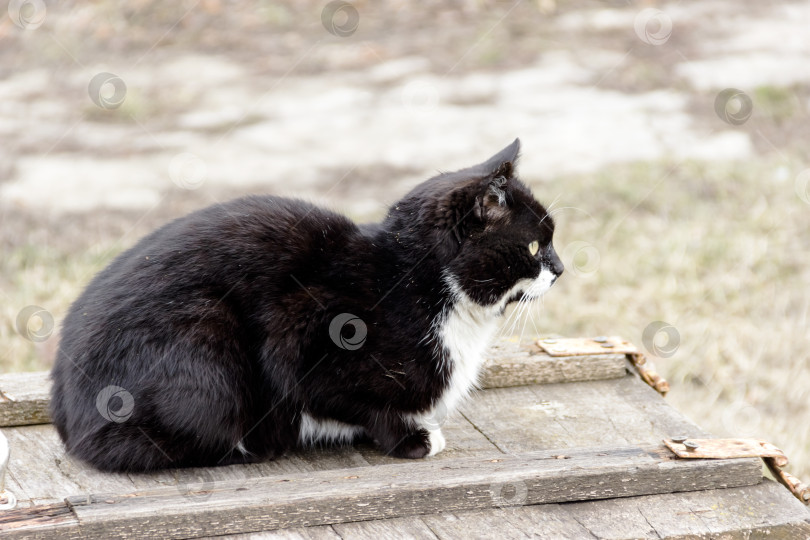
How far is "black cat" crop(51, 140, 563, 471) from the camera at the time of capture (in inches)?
89.5

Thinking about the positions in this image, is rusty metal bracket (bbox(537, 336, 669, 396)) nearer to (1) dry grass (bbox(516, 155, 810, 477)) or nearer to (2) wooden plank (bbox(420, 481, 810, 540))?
(2) wooden plank (bbox(420, 481, 810, 540))

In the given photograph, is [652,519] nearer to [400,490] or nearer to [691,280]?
[400,490]

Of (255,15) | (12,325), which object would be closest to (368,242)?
(12,325)

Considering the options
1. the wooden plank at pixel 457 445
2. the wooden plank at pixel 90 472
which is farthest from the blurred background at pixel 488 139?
the wooden plank at pixel 90 472

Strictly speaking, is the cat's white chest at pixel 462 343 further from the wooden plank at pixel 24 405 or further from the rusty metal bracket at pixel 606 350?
the wooden plank at pixel 24 405

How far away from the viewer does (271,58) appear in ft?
27.3

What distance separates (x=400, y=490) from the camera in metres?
2.15

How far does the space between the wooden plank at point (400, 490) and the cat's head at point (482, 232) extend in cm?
45

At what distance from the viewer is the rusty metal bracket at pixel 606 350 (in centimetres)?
303

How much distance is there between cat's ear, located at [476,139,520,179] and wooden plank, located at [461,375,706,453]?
0.71 m

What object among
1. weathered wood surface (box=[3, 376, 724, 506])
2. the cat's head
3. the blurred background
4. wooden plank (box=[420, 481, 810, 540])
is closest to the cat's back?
the cat's head

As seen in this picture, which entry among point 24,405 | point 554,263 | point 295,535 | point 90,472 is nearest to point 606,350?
point 554,263

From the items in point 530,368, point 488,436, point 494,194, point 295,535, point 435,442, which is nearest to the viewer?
point 295,535

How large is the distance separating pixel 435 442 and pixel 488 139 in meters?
4.43
